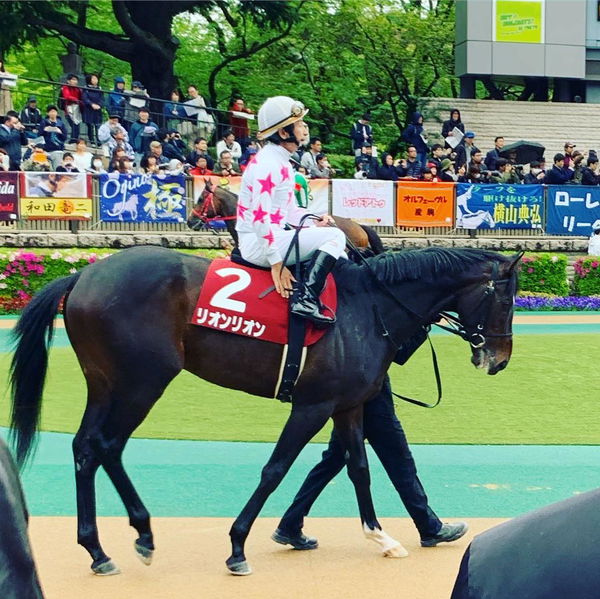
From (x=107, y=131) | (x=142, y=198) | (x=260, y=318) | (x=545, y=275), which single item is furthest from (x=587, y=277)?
(x=260, y=318)

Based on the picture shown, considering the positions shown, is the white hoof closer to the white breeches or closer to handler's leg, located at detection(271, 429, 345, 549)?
handler's leg, located at detection(271, 429, 345, 549)

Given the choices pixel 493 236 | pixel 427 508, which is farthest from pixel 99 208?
pixel 427 508

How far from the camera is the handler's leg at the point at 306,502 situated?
530 cm

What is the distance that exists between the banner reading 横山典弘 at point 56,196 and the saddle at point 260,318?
42.8ft

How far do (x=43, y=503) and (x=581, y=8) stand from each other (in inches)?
1039

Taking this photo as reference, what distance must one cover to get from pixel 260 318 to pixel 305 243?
1.48 ft

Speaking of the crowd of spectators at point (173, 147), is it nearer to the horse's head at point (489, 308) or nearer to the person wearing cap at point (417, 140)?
the person wearing cap at point (417, 140)

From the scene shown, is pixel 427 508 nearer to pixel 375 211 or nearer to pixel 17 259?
pixel 17 259

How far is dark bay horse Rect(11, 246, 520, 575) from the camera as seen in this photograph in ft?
16.5

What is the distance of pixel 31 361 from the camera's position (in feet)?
17.2

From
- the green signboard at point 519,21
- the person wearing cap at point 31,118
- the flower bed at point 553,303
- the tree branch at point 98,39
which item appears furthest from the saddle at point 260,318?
the green signboard at point 519,21

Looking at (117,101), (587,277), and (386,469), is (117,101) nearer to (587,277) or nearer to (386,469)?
(587,277)

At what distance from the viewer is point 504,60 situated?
28.7 meters

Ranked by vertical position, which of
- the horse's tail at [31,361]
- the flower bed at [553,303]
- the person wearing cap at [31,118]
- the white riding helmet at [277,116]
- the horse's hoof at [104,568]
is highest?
the person wearing cap at [31,118]
